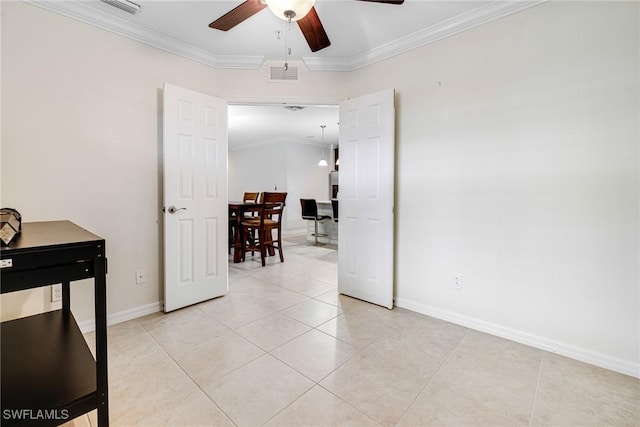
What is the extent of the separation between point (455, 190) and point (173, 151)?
2.41 m

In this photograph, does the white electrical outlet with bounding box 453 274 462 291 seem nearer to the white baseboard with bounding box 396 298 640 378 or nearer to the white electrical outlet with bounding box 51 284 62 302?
the white baseboard with bounding box 396 298 640 378

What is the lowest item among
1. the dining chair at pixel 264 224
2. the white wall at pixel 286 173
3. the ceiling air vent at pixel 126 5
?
the dining chair at pixel 264 224

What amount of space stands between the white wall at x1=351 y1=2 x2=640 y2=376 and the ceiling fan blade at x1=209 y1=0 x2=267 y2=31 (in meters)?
1.45

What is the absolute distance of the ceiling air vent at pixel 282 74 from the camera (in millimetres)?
2936

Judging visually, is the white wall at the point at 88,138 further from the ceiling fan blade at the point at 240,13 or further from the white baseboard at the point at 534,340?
the white baseboard at the point at 534,340

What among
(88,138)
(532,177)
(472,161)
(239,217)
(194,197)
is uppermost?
(88,138)

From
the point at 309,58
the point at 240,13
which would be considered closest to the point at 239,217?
the point at 309,58

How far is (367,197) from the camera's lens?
9.20 feet

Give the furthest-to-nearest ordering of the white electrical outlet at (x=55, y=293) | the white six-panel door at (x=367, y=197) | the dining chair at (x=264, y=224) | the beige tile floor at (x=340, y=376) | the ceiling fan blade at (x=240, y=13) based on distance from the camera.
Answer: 1. the dining chair at (x=264, y=224)
2. the white six-panel door at (x=367, y=197)
3. the white electrical outlet at (x=55, y=293)
4. the ceiling fan blade at (x=240, y=13)
5. the beige tile floor at (x=340, y=376)

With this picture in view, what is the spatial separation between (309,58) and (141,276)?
2.57 metres

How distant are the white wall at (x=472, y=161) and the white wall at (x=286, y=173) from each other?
4897 mm

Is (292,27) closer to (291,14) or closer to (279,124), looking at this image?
(291,14)
